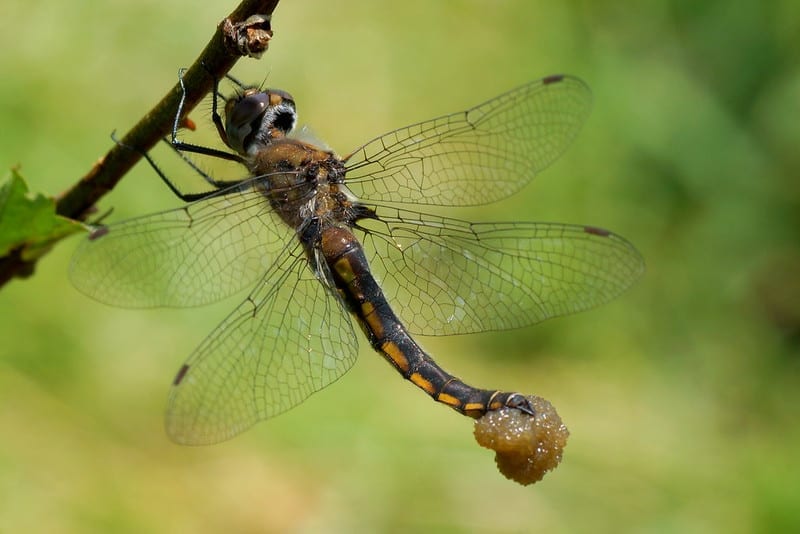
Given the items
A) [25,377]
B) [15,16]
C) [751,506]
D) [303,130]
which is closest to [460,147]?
[303,130]

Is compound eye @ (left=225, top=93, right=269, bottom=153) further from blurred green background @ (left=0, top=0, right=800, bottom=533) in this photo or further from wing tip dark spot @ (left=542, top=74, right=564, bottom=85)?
blurred green background @ (left=0, top=0, right=800, bottom=533)

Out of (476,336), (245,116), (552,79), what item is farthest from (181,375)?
(476,336)

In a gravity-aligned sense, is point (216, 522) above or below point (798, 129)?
below

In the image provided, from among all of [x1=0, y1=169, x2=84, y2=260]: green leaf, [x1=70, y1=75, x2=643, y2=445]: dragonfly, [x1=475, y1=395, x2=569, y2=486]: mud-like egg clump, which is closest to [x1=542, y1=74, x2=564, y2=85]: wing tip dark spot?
[x1=70, y1=75, x2=643, y2=445]: dragonfly

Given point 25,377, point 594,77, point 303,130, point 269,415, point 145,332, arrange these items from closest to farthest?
1. point 269,415
2. point 303,130
3. point 25,377
4. point 145,332
5. point 594,77

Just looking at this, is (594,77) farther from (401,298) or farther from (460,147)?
(401,298)

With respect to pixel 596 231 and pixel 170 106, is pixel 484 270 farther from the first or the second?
pixel 170 106
